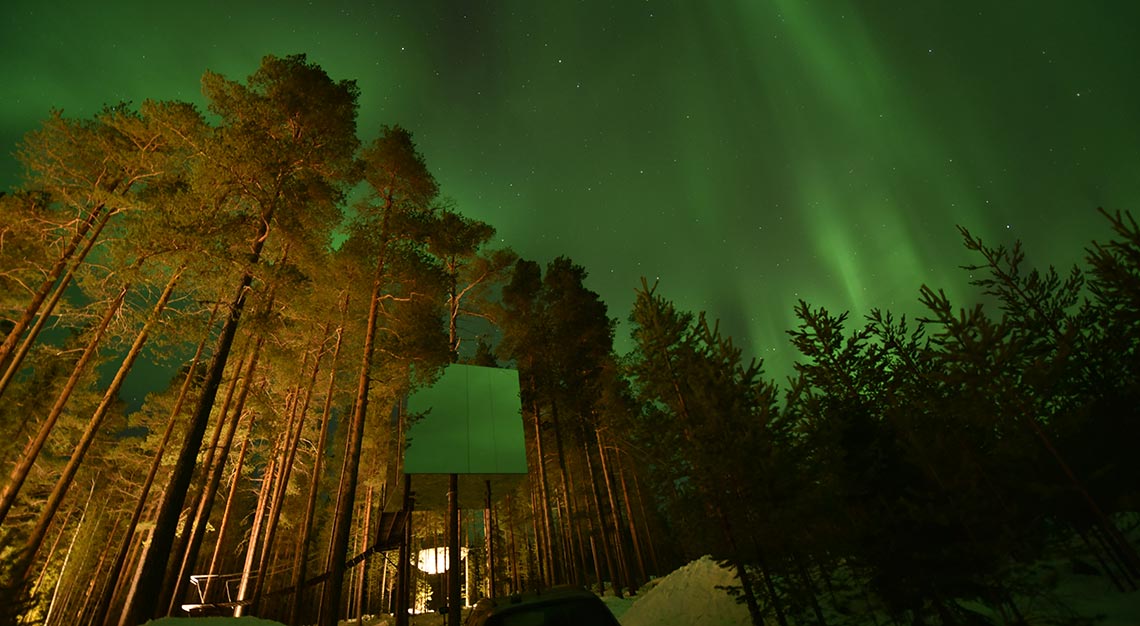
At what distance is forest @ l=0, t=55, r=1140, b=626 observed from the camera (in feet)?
28.6

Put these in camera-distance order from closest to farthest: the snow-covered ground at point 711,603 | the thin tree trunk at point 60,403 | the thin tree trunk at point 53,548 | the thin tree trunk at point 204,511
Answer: the snow-covered ground at point 711,603 < the thin tree trunk at point 60,403 < the thin tree trunk at point 204,511 < the thin tree trunk at point 53,548

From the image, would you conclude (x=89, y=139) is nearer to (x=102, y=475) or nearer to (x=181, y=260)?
(x=181, y=260)

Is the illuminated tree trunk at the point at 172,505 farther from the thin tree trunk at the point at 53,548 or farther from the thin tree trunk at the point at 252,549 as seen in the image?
the thin tree trunk at the point at 53,548

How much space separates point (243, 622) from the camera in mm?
6875

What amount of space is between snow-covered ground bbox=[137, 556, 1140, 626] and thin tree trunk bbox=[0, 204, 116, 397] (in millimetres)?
12289

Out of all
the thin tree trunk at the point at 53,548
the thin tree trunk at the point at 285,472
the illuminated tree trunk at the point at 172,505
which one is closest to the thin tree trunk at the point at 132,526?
the illuminated tree trunk at the point at 172,505

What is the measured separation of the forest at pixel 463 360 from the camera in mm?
8727

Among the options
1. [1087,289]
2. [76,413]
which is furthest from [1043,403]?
[76,413]

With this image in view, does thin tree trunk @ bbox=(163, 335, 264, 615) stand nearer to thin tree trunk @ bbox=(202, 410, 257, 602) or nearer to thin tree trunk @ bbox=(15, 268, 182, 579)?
thin tree trunk @ bbox=(202, 410, 257, 602)

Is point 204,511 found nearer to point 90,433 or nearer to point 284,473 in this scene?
point 284,473

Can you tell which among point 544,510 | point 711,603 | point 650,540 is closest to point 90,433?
point 544,510

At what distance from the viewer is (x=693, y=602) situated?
42.3 feet

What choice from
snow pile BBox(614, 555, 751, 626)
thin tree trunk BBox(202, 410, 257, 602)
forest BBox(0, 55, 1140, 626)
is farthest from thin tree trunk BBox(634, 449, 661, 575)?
thin tree trunk BBox(202, 410, 257, 602)

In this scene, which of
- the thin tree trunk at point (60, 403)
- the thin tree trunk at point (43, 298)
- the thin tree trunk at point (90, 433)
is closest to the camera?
the thin tree trunk at point (60, 403)
